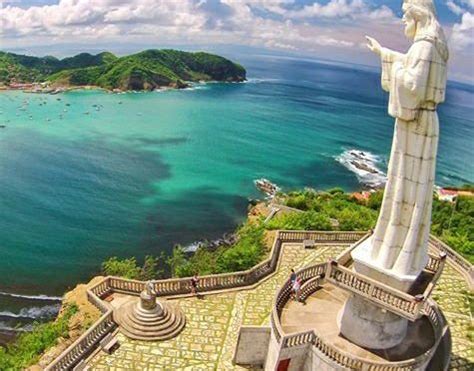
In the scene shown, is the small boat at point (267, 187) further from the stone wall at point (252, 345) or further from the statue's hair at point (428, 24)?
the statue's hair at point (428, 24)

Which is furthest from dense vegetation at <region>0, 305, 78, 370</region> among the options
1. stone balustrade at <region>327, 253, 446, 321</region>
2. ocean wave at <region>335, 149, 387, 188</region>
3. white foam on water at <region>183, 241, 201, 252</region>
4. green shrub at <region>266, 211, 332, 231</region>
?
ocean wave at <region>335, 149, 387, 188</region>

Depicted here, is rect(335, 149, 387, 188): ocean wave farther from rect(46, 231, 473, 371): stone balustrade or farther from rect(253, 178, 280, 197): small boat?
rect(46, 231, 473, 371): stone balustrade

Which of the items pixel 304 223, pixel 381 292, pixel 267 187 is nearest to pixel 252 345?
pixel 381 292

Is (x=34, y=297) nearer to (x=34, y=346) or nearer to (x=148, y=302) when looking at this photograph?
(x=34, y=346)

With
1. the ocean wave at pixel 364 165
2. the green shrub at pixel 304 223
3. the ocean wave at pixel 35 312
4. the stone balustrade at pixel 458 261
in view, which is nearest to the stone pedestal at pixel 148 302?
the green shrub at pixel 304 223

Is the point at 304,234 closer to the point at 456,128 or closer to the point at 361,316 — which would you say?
the point at 361,316

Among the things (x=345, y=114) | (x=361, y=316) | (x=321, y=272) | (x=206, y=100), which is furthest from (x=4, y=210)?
(x=345, y=114)
